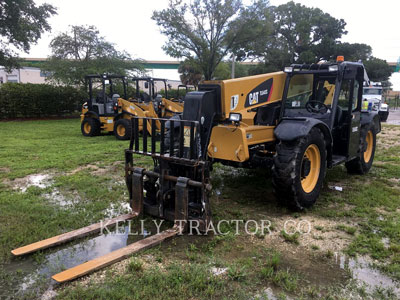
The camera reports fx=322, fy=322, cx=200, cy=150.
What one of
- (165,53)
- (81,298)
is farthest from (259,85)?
(165,53)

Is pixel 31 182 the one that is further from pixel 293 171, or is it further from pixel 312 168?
pixel 312 168

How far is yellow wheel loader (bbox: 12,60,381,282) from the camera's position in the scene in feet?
12.9

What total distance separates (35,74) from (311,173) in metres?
45.1

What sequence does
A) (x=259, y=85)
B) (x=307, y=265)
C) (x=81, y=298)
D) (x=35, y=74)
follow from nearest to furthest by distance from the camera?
1. (x=81, y=298)
2. (x=307, y=265)
3. (x=259, y=85)
4. (x=35, y=74)

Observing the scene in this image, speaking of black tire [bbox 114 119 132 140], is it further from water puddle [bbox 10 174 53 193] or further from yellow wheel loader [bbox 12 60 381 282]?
yellow wheel loader [bbox 12 60 381 282]

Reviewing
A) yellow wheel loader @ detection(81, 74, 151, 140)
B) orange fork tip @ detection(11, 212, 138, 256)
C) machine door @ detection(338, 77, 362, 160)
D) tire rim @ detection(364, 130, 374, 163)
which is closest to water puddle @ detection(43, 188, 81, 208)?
orange fork tip @ detection(11, 212, 138, 256)

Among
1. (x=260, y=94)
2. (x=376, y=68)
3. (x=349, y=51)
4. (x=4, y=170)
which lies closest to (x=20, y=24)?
(x=4, y=170)

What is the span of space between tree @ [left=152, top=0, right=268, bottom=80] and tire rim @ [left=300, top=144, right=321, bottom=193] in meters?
18.5

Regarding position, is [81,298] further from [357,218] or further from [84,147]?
[84,147]

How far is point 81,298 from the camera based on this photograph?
2.69m

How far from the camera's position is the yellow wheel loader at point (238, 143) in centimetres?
393

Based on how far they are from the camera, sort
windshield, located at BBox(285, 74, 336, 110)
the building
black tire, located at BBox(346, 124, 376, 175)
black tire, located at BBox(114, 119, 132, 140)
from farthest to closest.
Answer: the building, black tire, located at BBox(114, 119, 132, 140), black tire, located at BBox(346, 124, 376, 175), windshield, located at BBox(285, 74, 336, 110)

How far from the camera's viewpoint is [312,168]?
5086mm

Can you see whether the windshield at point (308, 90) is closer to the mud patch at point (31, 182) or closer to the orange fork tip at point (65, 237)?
the orange fork tip at point (65, 237)
